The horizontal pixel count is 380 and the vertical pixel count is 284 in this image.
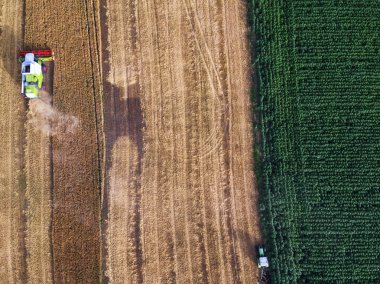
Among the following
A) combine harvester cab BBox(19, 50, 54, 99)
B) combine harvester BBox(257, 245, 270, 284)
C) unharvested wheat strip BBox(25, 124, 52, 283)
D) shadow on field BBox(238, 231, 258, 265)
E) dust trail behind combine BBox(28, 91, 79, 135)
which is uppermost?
combine harvester cab BBox(19, 50, 54, 99)

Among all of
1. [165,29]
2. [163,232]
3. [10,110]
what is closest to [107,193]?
[163,232]

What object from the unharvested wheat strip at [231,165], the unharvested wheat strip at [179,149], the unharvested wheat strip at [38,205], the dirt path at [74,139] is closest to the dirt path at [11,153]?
the unharvested wheat strip at [38,205]

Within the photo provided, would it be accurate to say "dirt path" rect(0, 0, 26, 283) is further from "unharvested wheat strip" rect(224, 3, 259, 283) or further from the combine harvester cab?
"unharvested wheat strip" rect(224, 3, 259, 283)

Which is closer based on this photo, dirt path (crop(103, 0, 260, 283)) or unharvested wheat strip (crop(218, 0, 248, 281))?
unharvested wheat strip (crop(218, 0, 248, 281))

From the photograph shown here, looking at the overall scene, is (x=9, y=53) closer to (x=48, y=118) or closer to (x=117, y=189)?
(x=48, y=118)

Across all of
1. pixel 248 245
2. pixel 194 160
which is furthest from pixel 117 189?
pixel 248 245

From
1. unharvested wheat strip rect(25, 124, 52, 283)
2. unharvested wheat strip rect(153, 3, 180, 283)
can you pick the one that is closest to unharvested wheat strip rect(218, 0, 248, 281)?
unharvested wheat strip rect(153, 3, 180, 283)

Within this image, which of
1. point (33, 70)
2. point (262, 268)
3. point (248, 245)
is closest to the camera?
point (262, 268)
